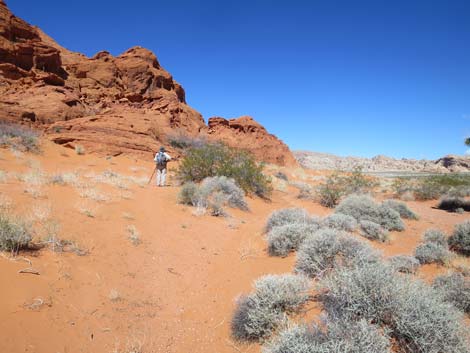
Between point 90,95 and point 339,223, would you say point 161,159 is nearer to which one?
point 339,223

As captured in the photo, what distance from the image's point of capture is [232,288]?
4293mm

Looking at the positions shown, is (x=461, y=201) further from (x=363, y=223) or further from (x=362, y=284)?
(x=362, y=284)

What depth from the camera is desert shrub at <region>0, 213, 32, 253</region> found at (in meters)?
3.64

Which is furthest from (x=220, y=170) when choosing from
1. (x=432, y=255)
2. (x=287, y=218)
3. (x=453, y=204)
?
(x=453, y=204)

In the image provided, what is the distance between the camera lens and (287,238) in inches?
210

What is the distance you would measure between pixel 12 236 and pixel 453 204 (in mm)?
16423

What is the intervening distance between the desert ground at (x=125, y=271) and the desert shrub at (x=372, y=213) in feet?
1.31

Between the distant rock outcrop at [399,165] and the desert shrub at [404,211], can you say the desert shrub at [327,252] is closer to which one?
the desert shrub at [404,211]

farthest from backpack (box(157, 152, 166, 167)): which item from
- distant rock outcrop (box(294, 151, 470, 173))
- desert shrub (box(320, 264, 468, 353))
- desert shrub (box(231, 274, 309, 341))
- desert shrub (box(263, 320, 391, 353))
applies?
distant rock outcrop (box(294, 151, 470, 173))

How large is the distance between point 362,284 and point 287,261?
88.2 inches

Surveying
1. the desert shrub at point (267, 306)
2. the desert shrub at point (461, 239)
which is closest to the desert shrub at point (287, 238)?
the desert shrub at point (267, 306)

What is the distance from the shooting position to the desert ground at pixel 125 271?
116 inches

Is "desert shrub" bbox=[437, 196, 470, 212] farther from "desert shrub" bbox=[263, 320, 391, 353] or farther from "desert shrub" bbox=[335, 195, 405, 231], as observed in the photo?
"desert shrub" bbox=[263, 320, 391, 353]

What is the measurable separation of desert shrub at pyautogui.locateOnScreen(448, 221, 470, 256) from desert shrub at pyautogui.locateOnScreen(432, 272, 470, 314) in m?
2.86
